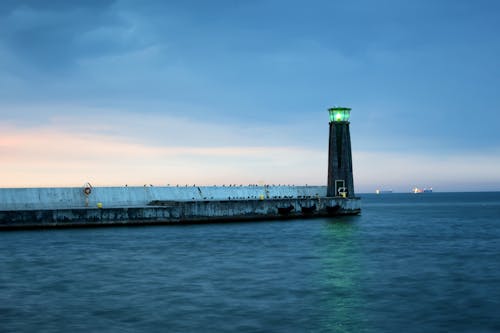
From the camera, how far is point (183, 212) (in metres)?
54.0

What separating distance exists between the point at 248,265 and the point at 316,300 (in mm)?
10038

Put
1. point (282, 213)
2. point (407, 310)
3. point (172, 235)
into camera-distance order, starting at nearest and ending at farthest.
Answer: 1. point (407, 310)
2. point (172, 235)
3. point (282, 213)

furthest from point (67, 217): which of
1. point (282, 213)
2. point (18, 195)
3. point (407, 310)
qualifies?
point (407, 310)

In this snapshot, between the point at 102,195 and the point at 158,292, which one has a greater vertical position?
the point at 102,195

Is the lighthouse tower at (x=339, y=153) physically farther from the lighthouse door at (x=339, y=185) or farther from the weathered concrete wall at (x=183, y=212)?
the weathered concrete wall at (x=183, y=212)

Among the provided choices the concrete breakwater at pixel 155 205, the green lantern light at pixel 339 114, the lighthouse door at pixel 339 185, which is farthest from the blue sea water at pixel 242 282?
the green lantern light at pixel 339 114

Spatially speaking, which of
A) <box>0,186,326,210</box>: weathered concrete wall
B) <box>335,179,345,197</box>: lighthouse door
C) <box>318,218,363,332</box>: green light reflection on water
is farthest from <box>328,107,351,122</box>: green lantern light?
<box>318,218,363,332</box>: green light reflection on water

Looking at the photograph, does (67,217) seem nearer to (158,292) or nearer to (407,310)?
(158,292)

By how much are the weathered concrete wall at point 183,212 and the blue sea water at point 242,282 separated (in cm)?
136

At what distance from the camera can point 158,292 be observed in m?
25.6

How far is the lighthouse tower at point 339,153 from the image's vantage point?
63.9 m

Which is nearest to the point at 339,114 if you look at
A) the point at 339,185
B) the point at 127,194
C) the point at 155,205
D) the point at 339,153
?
the point at 339,153

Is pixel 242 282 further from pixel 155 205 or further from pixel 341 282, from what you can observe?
pixel 155 205

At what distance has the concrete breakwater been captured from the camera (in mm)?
48219
